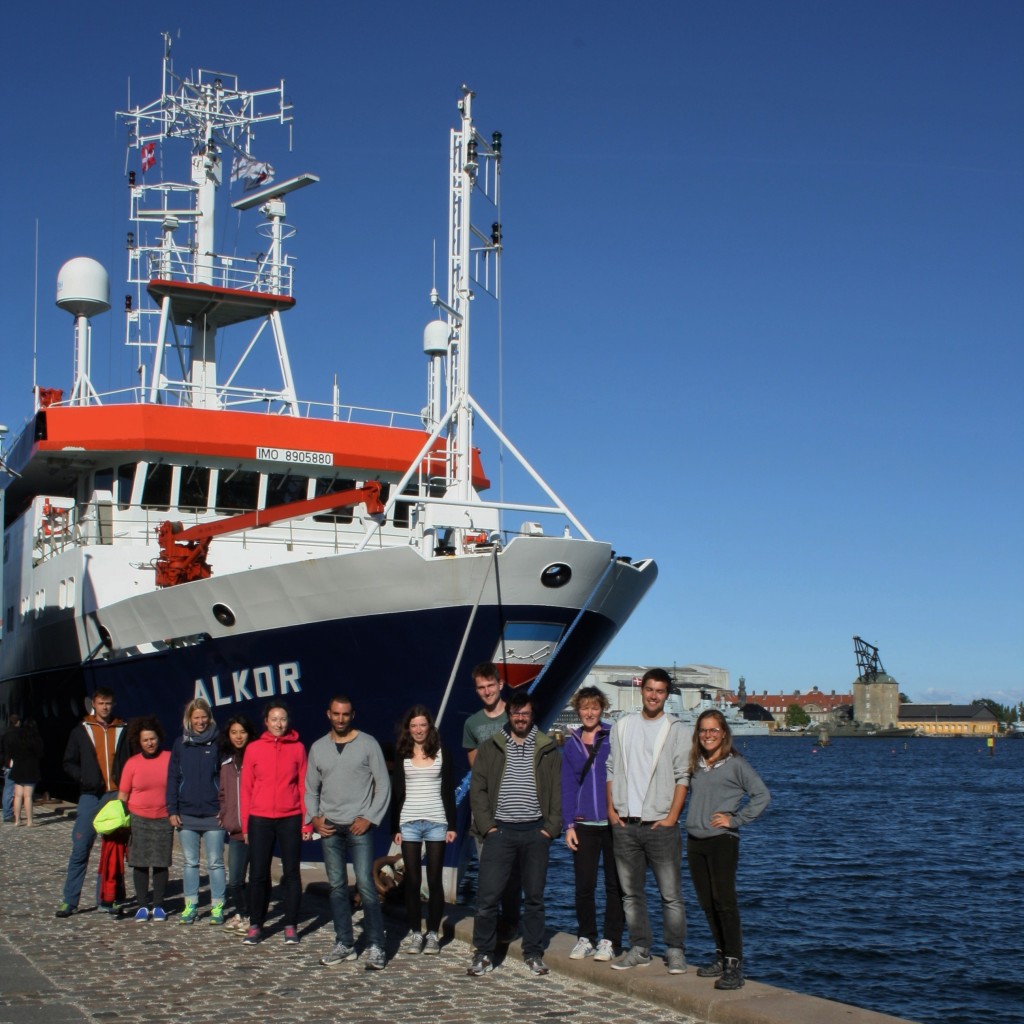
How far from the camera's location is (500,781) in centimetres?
793

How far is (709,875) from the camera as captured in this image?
23.8 ft

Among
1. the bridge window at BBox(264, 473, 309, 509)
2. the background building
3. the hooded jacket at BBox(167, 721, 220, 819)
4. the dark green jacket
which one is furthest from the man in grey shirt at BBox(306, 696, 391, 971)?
the background building

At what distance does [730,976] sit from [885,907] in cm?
1466

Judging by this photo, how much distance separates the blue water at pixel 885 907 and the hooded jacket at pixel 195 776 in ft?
26.3

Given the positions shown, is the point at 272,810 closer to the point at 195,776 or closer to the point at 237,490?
the point at 195,776

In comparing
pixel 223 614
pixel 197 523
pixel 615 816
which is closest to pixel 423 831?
pixel 615 816

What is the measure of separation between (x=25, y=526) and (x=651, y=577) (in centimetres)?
1182

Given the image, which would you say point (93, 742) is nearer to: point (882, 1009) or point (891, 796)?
point (882, 1009)

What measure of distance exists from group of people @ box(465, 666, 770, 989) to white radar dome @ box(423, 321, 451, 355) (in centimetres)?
1747

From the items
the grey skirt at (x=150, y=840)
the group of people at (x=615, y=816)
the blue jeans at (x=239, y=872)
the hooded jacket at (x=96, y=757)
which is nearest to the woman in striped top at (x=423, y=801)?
the group of people at (x=615, y=816)

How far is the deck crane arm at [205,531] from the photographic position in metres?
15.3

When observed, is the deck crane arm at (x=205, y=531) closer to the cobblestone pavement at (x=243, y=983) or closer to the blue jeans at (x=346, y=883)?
the cobblestone pavement at (x=243, y=983)

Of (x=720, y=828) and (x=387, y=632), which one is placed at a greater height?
(x=387, y=632)

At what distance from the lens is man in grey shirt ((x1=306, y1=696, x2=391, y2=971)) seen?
811 cm
